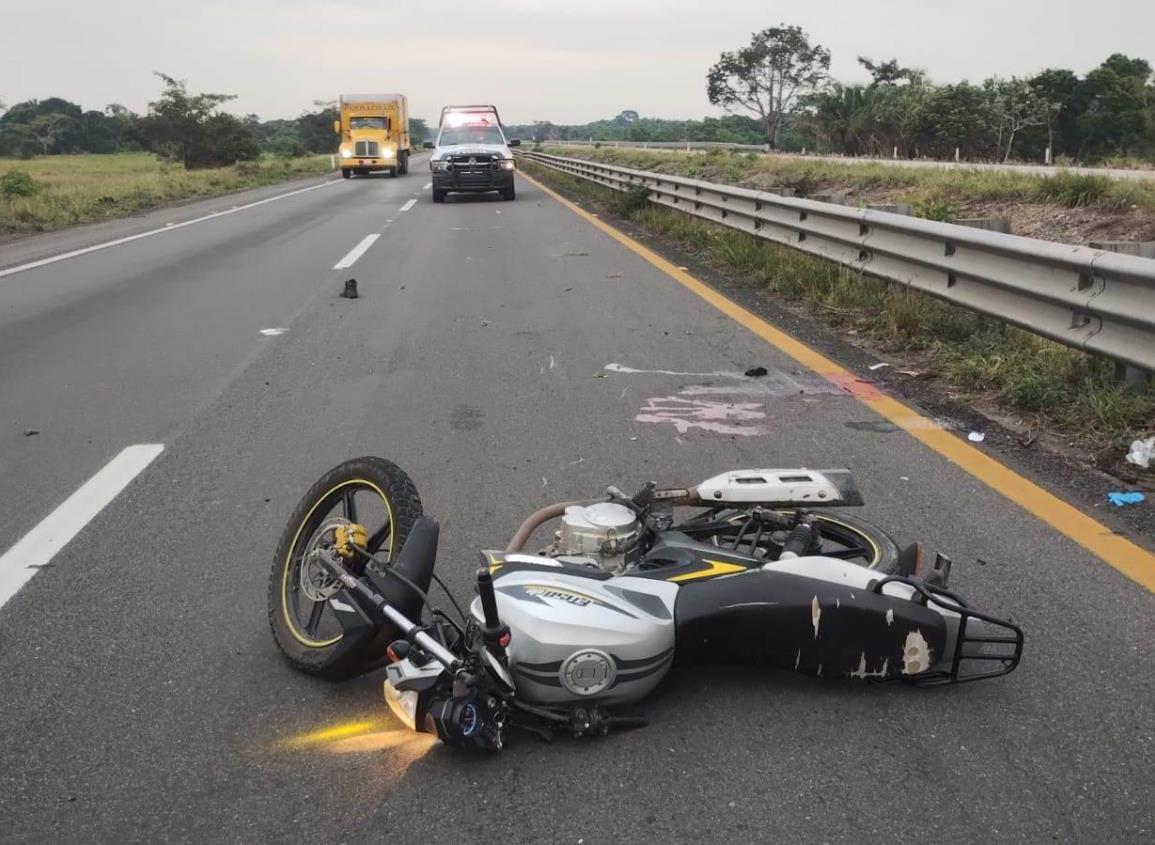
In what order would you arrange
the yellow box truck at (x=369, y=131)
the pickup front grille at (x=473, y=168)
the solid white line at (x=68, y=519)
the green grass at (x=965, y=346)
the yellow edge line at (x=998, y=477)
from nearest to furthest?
the yellow edge line at (x=998, y=477) < the solid white line at (x=68, y=519) < the green grass at (x=965, y=346) < the pickup front grille at (x=473, y=168) < the yellow box truck at (x=369, y=131)

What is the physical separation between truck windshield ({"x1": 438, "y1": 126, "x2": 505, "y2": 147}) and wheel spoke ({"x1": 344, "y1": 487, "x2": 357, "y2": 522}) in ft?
72.7

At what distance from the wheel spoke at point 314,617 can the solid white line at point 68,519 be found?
1.18 meters

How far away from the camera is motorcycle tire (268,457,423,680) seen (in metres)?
3.03

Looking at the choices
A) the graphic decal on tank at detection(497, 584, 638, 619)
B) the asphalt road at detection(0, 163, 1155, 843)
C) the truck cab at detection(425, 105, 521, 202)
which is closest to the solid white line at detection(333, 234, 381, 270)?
the asphalt road at detection(0, 163, 1155, 843)

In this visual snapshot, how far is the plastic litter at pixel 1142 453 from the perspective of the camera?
461 cm

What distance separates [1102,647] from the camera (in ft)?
9.99

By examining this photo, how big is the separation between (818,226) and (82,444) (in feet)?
21.2

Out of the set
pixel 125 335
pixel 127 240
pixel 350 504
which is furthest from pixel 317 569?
pixel 127 240

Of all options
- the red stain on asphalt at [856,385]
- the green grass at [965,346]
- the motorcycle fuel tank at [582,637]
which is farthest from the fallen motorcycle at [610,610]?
the red stain on asphalt at [856,385]

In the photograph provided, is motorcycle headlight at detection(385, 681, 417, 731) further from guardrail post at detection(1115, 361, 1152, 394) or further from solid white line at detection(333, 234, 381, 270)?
solid white line at detection(333, 234, 381, 270)

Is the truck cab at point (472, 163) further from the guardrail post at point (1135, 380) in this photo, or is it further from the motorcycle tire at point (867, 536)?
the motorcycle tire at point (867, 536)

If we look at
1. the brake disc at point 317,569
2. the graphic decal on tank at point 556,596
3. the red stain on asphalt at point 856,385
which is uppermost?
the graphic decal on tank at point 556,596

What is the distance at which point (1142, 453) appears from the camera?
4641 mm

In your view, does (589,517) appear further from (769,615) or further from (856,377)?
(856,377)
